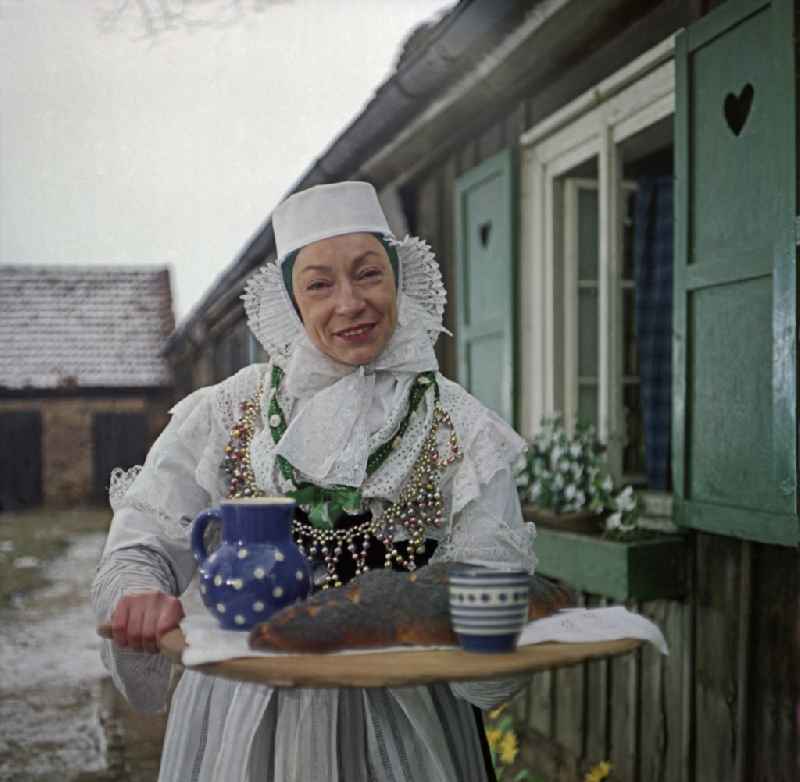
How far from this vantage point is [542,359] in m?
4.31

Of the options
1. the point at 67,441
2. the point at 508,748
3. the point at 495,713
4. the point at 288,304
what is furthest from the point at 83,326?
the point at 288,304

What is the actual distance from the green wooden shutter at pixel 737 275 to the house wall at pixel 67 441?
58.0ft

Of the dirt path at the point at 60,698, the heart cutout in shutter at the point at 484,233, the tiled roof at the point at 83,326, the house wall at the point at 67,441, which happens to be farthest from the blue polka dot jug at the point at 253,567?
the tiled roof at the point at 83,326

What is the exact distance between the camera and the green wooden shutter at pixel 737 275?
2.70 metres

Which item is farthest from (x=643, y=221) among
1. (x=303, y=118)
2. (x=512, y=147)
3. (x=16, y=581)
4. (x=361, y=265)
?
(x=16, y=581)

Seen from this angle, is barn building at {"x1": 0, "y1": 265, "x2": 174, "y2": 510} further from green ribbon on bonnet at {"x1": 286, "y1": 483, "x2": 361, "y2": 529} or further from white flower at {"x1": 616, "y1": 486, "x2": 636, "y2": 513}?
green ribbon on bonnet at {"x1": 286, "y1": 483, "x2": 361, "y2": 529}

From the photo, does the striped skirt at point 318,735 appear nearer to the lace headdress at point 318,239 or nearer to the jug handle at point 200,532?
the jug handle at point 200,532

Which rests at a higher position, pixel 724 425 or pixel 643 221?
pixel 643 221

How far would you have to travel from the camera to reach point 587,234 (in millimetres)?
4270

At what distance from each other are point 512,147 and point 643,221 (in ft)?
3.40

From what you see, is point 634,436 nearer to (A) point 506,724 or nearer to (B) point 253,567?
(A) point 506,724

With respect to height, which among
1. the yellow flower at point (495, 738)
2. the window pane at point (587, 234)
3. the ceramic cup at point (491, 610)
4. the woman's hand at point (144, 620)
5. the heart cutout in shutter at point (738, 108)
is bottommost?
the yellow flower at point (495, 738)

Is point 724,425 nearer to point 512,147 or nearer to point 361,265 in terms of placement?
point 361,265

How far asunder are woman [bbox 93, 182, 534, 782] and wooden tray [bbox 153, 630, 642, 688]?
0.44m
